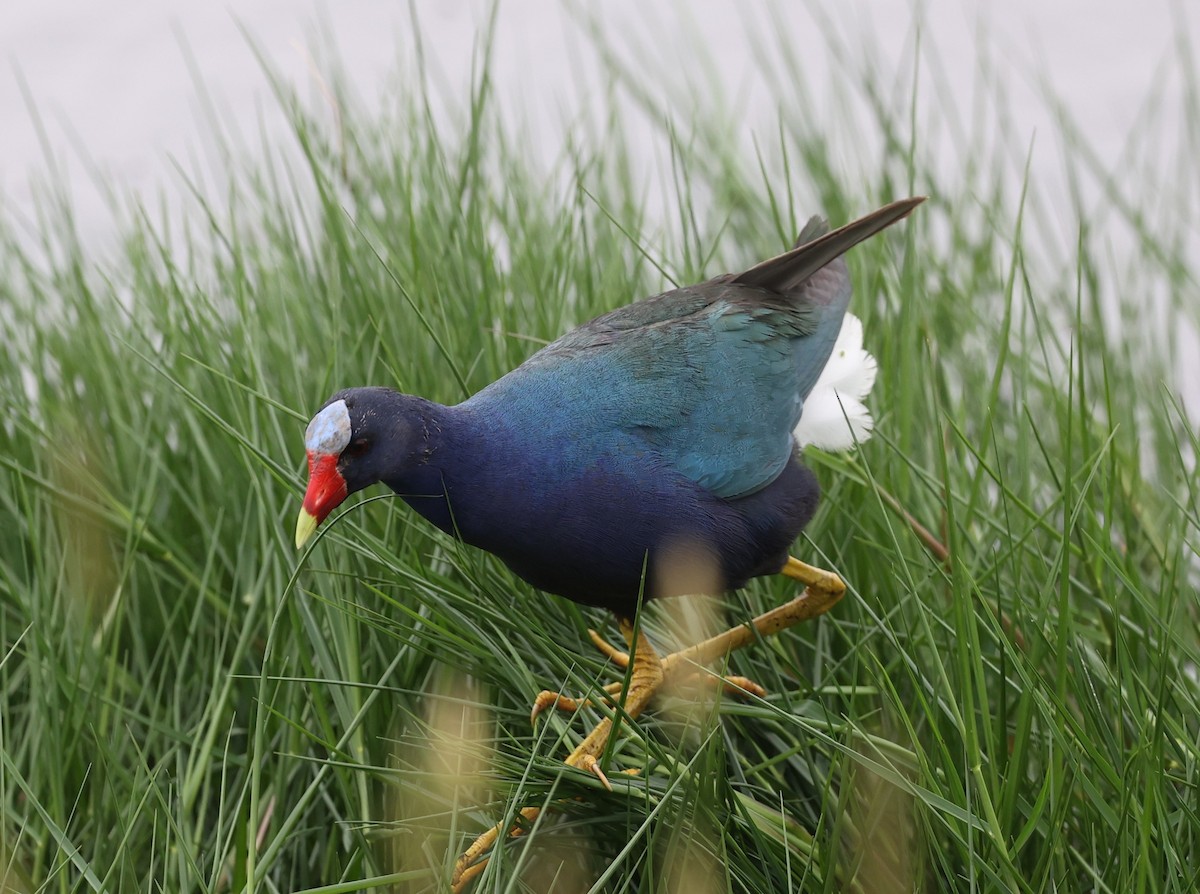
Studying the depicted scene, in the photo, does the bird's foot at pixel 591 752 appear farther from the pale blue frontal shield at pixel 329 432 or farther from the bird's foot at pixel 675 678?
the pale blue frontal shield at pixel 329 432

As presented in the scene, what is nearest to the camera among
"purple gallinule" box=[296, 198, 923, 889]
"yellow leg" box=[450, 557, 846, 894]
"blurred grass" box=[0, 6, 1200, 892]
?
"blurred grass" box=[0, 6, 1200, 892]

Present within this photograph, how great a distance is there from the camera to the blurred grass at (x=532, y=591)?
1.81 metres

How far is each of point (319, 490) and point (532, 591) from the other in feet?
1.91

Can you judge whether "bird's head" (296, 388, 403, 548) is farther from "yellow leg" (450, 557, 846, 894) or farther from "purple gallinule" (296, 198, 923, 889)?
"yellow leg" (450, 557, 846, 894)

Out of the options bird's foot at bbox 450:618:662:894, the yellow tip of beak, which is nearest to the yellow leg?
bird's foot at bbox 450:618:662:894

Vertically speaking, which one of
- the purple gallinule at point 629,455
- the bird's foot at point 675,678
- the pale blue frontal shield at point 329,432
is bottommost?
the bird's foot at point 675,678

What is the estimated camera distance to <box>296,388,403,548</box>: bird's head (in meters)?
1.99

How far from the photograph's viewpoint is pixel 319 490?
78.5 inches

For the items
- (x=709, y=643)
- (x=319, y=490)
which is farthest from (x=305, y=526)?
(x=709, y=643)

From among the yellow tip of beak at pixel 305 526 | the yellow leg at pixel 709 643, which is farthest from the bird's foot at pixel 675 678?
the yellow tip of beak at pixel 305 526

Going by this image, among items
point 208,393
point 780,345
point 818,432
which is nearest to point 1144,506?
point 818,432

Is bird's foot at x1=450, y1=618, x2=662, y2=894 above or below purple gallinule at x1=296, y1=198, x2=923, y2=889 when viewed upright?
below

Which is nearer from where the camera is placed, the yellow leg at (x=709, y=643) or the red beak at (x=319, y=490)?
the red beak at (x=319, y=490)

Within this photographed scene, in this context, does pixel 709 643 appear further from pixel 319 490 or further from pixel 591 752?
pixel 319 490
